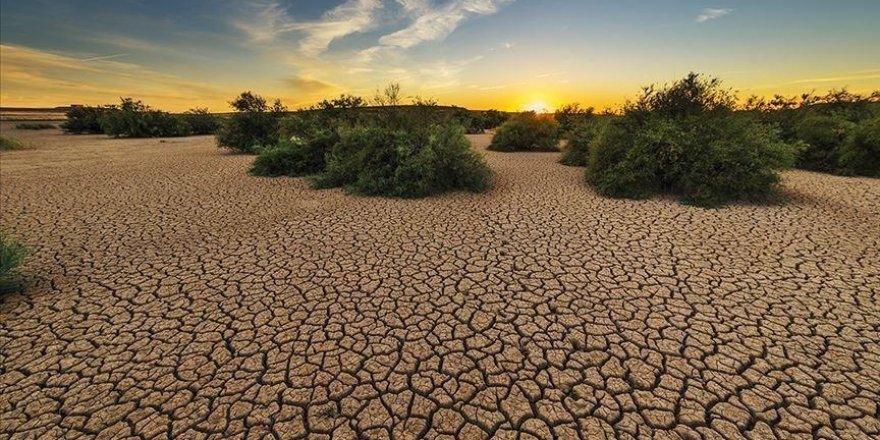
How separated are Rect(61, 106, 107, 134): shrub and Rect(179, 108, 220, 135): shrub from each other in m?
5.81

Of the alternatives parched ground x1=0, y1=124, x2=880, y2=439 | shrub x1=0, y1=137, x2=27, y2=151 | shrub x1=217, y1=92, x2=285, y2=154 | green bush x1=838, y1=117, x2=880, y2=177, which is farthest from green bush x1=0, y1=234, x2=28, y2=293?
shrub x1=0, y1=137, x2=27, y2=151

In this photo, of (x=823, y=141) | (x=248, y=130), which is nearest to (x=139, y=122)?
(x=248, y=130)

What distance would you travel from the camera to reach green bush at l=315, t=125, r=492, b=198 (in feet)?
29.2

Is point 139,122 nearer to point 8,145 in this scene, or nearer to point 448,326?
point 8,145

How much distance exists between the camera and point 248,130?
1673 centimetres

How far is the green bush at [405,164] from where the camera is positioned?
29.2 ft

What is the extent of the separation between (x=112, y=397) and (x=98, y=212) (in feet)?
21.4

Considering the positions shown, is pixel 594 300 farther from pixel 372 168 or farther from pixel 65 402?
pixel 372 168

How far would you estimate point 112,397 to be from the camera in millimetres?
2775

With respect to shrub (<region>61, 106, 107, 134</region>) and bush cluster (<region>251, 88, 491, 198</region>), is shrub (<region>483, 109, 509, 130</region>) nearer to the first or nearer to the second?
bush cluster (<region>251, 88, 491, 198</region>)

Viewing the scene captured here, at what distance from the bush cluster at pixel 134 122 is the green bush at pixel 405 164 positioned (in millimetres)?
23013

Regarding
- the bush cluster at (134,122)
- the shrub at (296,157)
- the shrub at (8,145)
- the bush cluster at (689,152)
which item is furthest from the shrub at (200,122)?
the bush cluster at (689,152)

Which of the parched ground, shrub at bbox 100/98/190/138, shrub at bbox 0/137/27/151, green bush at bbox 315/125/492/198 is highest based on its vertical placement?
shrub at bbox 100/98/190/138

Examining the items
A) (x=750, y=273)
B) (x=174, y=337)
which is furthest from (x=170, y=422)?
(x=750, y=273)
